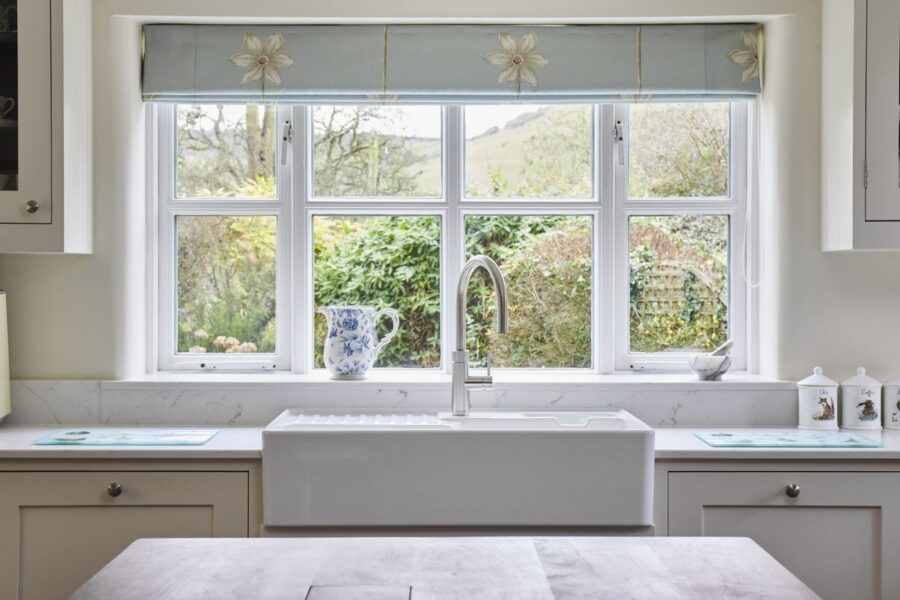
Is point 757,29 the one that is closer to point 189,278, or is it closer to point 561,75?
point 561,75

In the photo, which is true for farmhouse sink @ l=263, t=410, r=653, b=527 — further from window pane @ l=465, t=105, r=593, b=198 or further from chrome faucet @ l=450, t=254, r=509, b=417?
window pane @ l=465, t=105, r=593, b=198

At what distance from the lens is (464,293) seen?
2.42 m

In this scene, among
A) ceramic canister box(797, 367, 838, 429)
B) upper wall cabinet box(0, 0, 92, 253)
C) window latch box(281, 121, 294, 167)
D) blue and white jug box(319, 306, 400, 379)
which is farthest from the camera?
window latch box(281, 121, 294, 167)

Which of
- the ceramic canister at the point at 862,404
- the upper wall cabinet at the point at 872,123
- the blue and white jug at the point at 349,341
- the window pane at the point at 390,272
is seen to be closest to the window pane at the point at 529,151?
the window pane at the point at 390,272

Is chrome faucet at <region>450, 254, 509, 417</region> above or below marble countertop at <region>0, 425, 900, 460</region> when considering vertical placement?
above

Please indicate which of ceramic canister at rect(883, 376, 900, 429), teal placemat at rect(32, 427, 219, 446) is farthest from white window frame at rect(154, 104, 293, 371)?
ceramic canister at rect(883, 376, 900, 429)

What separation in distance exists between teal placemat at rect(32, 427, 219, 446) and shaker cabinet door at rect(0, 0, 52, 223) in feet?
2.03

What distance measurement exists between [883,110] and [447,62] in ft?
4.14

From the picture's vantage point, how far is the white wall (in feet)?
8.34

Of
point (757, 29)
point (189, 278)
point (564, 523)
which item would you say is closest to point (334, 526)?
point (564, 523)

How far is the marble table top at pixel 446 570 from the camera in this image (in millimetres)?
1128

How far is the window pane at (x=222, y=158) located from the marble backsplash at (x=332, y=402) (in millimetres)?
665

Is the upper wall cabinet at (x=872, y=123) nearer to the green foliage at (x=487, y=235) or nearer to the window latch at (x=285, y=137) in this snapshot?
the green foliage at (x=487, y=235)

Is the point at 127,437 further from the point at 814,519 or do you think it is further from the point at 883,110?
the point at 883,110
